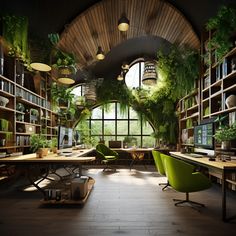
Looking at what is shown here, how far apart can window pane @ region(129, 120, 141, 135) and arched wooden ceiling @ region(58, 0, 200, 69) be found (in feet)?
11.7

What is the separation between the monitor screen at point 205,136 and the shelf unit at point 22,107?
4.17m

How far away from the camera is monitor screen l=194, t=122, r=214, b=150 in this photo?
4.24 meters

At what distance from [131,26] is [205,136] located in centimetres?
462

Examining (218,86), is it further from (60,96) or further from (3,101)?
(60,96)

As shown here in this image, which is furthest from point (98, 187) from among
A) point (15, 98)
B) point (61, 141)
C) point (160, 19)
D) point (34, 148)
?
point (160, 19)

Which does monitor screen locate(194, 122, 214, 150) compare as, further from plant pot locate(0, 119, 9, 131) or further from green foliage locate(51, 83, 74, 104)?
green foliage locate(51, 83, 74, 104)

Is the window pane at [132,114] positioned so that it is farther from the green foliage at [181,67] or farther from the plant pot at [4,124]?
the plant pot at [4,124]

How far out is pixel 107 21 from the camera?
7059mm

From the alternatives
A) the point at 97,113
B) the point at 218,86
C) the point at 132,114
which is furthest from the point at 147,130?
the point at 218,86

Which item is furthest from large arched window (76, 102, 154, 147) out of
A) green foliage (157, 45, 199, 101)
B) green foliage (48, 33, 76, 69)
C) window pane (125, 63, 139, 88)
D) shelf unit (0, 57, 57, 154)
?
green foliage (48, 33, 76, 69)

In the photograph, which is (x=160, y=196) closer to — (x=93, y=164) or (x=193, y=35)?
(x=193, y=35)

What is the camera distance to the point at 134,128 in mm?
9961

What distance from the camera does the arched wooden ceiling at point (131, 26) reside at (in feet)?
20.9

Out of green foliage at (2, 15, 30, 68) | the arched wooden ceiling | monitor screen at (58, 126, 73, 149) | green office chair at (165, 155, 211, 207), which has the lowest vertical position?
green office chair at (165, 155, 211, 207)
